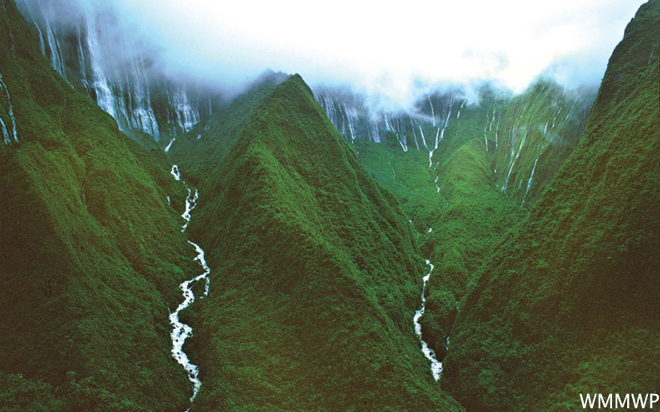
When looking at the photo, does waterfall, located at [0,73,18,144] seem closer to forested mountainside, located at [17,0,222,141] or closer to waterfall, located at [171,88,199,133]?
forested mountainside, located at [17,0,222,141]

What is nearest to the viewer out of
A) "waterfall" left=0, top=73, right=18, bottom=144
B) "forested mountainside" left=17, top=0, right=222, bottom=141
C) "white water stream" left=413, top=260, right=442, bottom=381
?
"waterfall" left=0, top=73, right=18, bottom=144

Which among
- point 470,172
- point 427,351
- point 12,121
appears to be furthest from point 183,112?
point 427,351

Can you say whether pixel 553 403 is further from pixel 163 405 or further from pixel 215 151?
pixel 215 151

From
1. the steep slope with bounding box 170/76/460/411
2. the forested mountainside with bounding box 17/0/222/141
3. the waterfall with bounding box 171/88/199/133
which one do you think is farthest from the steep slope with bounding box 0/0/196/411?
the waterfall with bounding box 171/88/199/133

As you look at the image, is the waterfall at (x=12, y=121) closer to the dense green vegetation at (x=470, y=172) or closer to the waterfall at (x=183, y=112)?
the waterfall at (x=183, y=112)

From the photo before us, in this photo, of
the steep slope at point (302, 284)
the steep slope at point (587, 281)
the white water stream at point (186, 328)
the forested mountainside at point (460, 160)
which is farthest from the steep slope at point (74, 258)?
the forested mountainside at point (460, 160)
